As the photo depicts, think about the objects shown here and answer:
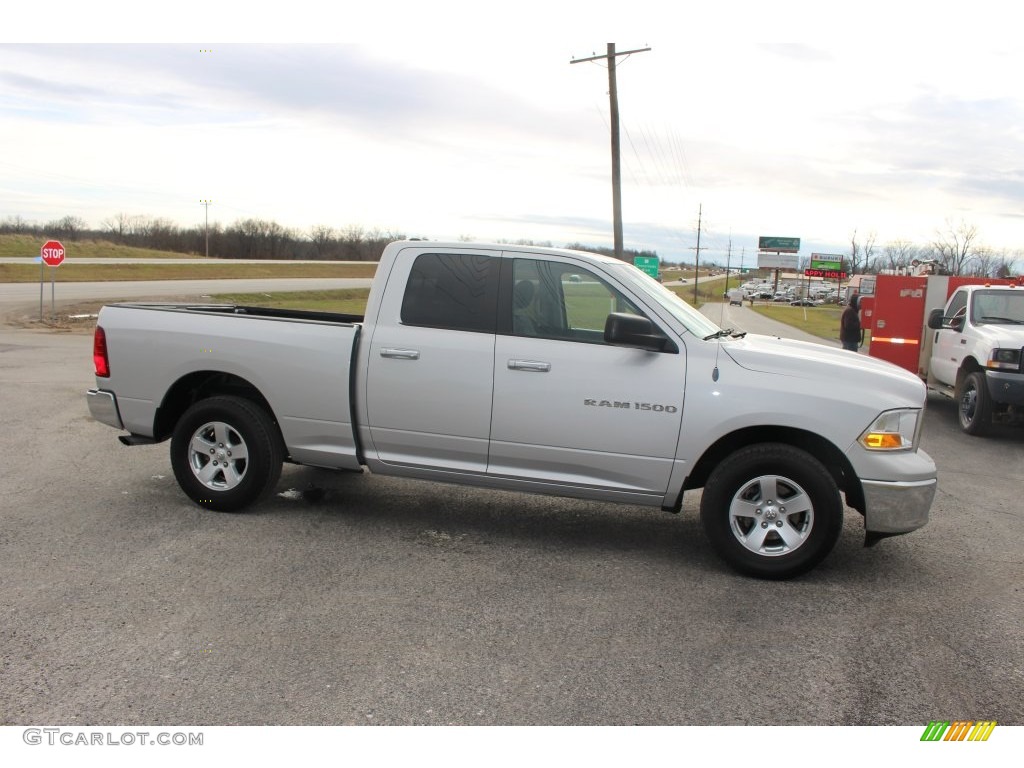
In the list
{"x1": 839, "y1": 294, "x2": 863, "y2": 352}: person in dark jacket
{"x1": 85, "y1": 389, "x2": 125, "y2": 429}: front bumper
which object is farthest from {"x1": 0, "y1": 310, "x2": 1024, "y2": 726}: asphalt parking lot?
{"x1": 839, "y1": 294, "x2": 863, "y2": 352}: person in dark jacket

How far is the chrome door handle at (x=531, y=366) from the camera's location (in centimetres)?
530

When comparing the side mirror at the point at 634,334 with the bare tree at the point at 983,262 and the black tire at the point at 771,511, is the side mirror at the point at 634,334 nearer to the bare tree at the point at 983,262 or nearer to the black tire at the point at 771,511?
the black tire at the point at 771,511

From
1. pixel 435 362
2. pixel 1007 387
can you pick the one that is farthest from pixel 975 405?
pixel 435 362

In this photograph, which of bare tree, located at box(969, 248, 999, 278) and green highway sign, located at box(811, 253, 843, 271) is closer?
bare tree, located at box(969, 248, 999, 278)

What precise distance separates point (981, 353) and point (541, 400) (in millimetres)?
7934

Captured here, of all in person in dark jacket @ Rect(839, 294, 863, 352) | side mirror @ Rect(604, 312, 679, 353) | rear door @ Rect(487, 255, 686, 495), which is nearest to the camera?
side mirror @ Rect(604, 312, 679, 353)

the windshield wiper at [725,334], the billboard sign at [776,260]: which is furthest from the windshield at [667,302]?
the billboard sign at [776,260]

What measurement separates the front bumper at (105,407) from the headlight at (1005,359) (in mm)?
9709

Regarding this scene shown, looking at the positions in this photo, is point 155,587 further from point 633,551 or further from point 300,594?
point 633,551

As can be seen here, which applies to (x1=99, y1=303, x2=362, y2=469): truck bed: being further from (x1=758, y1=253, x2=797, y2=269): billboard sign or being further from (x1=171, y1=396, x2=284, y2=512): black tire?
(x1=758, y1=253, x2=797, y2=269): billboard sign

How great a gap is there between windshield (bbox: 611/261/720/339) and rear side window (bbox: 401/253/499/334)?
86 cm

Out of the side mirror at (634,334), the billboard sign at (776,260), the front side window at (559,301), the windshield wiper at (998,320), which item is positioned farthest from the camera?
the billboard sign at (776,260)

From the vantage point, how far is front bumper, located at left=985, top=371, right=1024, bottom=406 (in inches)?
401

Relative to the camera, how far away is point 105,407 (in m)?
6.30
